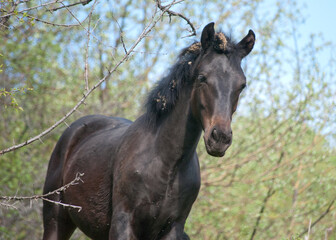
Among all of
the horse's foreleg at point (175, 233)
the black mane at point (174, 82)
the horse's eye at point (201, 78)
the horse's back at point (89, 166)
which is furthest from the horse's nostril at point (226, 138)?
the horse's back at point (89, 166)

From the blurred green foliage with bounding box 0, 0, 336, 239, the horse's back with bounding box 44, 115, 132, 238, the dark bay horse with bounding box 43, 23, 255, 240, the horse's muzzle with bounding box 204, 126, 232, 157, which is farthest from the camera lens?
the blurred green foliage with bounding box 0, 0, 336, 239

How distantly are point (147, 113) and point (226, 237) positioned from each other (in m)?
5.90

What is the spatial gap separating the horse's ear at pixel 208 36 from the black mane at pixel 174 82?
42mm

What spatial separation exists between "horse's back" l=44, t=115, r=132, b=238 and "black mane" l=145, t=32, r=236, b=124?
0.58m

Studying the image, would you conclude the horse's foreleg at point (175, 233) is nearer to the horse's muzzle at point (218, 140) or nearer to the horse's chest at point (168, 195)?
the horse's chest at point (168, 195)

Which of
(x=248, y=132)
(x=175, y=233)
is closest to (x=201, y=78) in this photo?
(x=175, y=233)

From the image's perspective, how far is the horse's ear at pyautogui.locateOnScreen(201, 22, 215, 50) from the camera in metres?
3.47

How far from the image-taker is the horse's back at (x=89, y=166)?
13.7 feet

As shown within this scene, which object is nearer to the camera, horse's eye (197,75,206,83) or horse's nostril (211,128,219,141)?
horse's nostril (211,128,219,141)

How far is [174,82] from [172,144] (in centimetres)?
48

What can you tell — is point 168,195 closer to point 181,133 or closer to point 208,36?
point 181,133

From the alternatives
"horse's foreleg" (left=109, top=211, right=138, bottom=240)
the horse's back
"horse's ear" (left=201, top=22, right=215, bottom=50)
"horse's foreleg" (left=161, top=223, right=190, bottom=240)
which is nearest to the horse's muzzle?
"horse's ear" (left=201, top=22, right=215, bottom=50)

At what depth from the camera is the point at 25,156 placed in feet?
28.2

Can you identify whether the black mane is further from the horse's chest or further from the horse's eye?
the horse's chest
